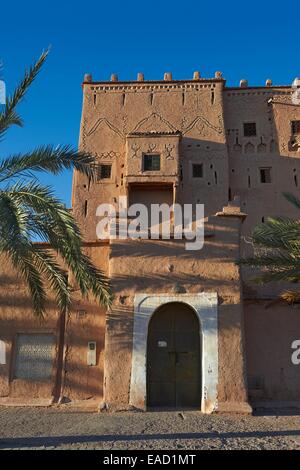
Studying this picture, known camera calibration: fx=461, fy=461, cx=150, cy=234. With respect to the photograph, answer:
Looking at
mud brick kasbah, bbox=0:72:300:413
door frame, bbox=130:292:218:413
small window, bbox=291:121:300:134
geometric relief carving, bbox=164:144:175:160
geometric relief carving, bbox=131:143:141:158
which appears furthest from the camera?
small window, bbox=291:121:300:134

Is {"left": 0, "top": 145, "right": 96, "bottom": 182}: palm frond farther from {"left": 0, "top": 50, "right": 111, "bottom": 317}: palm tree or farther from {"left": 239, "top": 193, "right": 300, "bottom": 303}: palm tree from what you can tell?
{"left": 239, "top": 193, "right": 300, "bottom": 303}: palm tree

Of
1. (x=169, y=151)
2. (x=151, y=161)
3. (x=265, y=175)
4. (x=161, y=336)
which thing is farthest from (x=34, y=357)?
(x=265, y=175)

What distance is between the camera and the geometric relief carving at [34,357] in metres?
11.1

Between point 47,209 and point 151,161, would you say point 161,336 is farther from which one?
point 151,161

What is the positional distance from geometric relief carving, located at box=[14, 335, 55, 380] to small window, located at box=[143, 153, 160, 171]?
1136 centimetres

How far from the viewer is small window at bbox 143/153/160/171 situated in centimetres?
2095

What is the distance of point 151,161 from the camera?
2098 cm

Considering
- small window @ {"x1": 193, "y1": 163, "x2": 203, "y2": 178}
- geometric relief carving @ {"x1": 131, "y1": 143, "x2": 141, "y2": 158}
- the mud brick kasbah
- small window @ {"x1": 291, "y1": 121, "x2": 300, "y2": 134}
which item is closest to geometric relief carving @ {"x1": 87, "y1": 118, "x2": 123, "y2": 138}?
geometric relief carving @ {"x1": 131, "y1": 143, "x2": 141, "y2": 158}

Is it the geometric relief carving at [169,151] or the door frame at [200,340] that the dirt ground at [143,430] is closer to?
the door frame at [200,340]

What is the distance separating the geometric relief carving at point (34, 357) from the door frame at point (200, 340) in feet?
7.59

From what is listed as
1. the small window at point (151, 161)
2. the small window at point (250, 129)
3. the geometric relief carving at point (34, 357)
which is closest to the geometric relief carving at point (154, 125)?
the small window at point (151, 161)

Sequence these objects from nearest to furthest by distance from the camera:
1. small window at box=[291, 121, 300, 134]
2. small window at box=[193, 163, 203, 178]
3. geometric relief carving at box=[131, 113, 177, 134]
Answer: small window at box=[193, 163, 203, 178]
geometric relief carving at box=[131, 113, 177, 134]
small window at box=[291, 121, 300, 134]

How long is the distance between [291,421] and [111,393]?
3796 mm

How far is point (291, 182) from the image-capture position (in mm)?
21797
